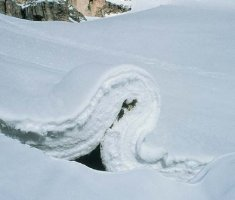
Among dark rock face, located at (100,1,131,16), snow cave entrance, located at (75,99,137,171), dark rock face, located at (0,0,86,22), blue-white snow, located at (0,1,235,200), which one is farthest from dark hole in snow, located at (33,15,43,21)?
snow cave entrance, located at (75,99,137,171)

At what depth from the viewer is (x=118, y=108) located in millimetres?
1840

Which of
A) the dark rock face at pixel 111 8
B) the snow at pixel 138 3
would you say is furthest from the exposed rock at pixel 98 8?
the snow at pixel 138 3

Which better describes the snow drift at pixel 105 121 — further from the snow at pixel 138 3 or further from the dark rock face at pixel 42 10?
the snow at pixel 138 3

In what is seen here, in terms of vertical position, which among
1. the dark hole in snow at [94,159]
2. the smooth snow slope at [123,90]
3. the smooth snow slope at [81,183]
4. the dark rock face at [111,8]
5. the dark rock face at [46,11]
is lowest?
the dark rock face at [111,8]

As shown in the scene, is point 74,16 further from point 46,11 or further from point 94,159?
point 94,159

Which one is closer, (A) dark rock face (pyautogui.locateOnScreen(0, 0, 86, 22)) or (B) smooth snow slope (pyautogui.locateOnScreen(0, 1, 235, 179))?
(B) smooth snow slope (pyautogui.locateOnScreen(0, 1, 235, 179))

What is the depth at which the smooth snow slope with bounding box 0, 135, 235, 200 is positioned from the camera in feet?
3.78

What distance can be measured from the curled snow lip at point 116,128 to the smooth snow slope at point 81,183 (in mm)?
359

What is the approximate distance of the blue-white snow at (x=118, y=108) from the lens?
1.23 metres

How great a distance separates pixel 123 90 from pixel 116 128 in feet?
0.52

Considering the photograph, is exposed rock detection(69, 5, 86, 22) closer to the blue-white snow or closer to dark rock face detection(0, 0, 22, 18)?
dark rock face detection(0, 0, 22, 18)

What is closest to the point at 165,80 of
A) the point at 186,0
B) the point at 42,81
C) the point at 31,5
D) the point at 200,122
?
the point at 200,122

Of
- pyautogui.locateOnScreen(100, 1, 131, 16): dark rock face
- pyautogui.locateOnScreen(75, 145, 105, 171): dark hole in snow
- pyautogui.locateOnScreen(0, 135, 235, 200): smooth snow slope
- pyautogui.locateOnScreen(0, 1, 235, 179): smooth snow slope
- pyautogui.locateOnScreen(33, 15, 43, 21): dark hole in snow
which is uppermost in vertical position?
pyautogui.locateOnScreen(0, 135, 235, 200): smooth snow slope

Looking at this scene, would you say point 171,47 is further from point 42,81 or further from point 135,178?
point 135,178
